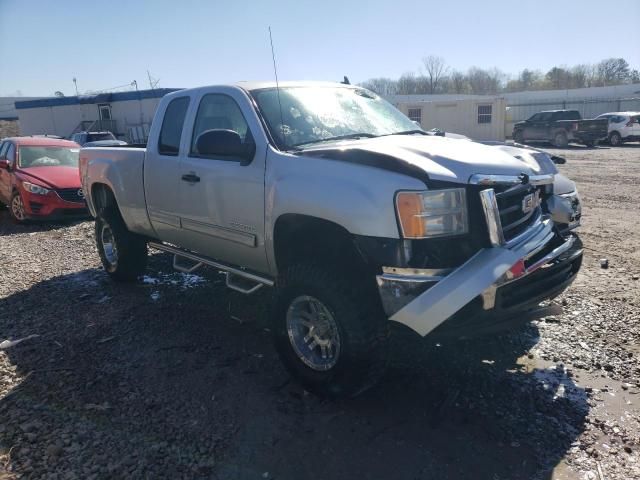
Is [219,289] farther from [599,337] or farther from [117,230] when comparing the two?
[599,337]

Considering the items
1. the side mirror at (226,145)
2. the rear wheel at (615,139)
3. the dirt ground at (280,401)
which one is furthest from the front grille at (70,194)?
the rear wheel at (615,139)

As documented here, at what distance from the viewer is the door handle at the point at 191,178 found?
4496 millimetres

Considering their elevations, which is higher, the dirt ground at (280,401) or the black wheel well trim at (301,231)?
the black wheel well trim at (301,231)

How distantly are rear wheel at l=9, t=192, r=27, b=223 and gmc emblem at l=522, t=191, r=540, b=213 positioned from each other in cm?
959

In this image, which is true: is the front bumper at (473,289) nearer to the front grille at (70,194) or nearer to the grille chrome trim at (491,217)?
the grille chrome trim at (491,217)

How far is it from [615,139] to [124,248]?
2673cm

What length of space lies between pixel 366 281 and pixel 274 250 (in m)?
0.89

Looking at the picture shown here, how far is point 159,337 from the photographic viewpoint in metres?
4.72

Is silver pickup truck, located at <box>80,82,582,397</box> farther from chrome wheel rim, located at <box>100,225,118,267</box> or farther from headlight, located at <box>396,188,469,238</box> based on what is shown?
chrome wheel rim, located at <box>100,225,118,267</box>

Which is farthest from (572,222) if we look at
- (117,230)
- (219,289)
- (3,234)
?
(3,234)

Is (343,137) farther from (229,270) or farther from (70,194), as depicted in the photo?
(70,194)

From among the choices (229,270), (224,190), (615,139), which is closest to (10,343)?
(229,270)

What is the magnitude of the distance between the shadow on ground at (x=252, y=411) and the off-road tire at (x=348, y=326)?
0.18 m

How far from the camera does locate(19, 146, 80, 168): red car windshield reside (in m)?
11.0
